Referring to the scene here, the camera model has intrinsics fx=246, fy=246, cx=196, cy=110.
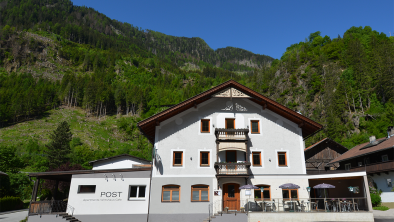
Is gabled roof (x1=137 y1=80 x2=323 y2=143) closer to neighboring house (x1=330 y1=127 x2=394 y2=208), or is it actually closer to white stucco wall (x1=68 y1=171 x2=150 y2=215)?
white stucco wall (x1=68 y1=171 x2=150 y2=215)

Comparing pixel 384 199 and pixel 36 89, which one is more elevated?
pixel 36 89

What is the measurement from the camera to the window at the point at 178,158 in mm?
22230

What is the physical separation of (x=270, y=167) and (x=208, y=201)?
642 cm

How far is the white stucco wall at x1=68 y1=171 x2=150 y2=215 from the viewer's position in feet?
69.4

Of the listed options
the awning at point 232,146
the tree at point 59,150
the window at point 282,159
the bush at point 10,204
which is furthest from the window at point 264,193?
the tree at point 59,150

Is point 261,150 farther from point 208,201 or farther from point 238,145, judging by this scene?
point 208,201

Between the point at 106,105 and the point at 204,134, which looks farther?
the point at 106,105

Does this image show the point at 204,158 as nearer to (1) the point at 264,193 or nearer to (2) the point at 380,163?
(1) the point at 264,193

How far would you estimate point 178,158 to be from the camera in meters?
22.4

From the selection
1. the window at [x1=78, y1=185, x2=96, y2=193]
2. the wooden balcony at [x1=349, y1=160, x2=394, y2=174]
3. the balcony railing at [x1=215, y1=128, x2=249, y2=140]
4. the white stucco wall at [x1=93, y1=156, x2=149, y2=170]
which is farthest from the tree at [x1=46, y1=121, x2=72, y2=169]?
the wooden balcony at [x1=349, y1=160, x2=394, y2=174]

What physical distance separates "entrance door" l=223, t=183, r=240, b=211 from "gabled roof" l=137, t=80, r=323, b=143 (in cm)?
809

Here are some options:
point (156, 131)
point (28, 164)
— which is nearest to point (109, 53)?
point (28, 164)

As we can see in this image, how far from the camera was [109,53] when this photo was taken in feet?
641

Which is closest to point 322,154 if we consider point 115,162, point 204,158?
point 204,158
